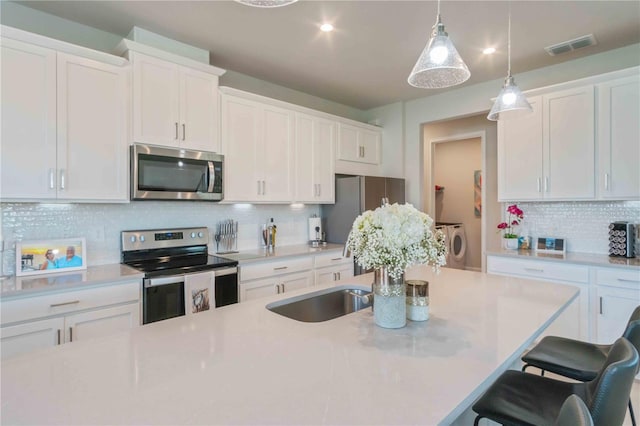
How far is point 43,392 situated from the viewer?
2.85 feet

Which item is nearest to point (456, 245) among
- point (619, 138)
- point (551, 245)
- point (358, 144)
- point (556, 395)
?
point (551, 245)

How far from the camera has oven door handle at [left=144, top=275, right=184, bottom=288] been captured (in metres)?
2.35

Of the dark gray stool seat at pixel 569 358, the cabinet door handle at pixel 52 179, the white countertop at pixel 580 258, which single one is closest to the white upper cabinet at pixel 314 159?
the white countertop at pixel 580 258

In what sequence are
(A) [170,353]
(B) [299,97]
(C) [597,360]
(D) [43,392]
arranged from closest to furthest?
(D) [43,392] → (A) [170,353] → (C) [597,360] → (B) [299,97]

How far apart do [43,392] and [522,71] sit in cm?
434

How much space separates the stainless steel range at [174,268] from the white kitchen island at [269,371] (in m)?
1.10

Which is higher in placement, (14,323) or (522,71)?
(522,71)

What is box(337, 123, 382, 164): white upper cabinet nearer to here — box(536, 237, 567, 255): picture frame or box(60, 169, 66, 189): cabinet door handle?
box(536, 237, 567, 255): picture frame

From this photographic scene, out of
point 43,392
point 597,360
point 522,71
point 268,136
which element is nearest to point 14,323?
point 43,392

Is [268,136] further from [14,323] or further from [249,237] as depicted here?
[14,323]

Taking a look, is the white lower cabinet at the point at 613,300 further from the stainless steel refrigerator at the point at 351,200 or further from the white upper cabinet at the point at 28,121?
the white upper cabinet at the point at 28,121

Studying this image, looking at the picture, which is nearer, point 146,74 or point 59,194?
point 59,194

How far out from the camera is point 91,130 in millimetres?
2438

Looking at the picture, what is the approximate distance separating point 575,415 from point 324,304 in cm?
127
